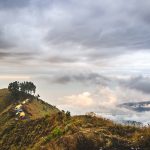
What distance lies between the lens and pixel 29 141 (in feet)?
131

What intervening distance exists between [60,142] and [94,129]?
135 inches

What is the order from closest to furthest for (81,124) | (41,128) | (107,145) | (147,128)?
1. (107,145)
2. (147,128)
3. (81,124)
4. (41,128)

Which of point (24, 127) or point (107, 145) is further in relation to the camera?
point (24, 127)

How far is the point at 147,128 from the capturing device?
28.9 m

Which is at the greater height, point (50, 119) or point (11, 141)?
point (50, 119)

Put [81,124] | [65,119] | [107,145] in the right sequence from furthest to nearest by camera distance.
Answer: [65,119]
[81,124]
[107,145]

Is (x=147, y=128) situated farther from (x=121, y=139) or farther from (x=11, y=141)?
(x=11, y=141)

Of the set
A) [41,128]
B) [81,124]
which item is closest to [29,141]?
[41,128]

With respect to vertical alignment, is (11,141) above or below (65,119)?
below

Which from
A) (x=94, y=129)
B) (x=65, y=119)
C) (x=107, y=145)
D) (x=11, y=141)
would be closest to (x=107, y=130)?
(x=94, y=129)

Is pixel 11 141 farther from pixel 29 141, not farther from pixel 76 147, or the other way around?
pixel 76 147

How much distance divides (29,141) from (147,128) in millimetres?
16195

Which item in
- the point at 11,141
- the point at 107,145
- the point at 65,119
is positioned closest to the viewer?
the point at 107,145

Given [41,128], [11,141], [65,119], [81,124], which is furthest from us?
[11,141]
